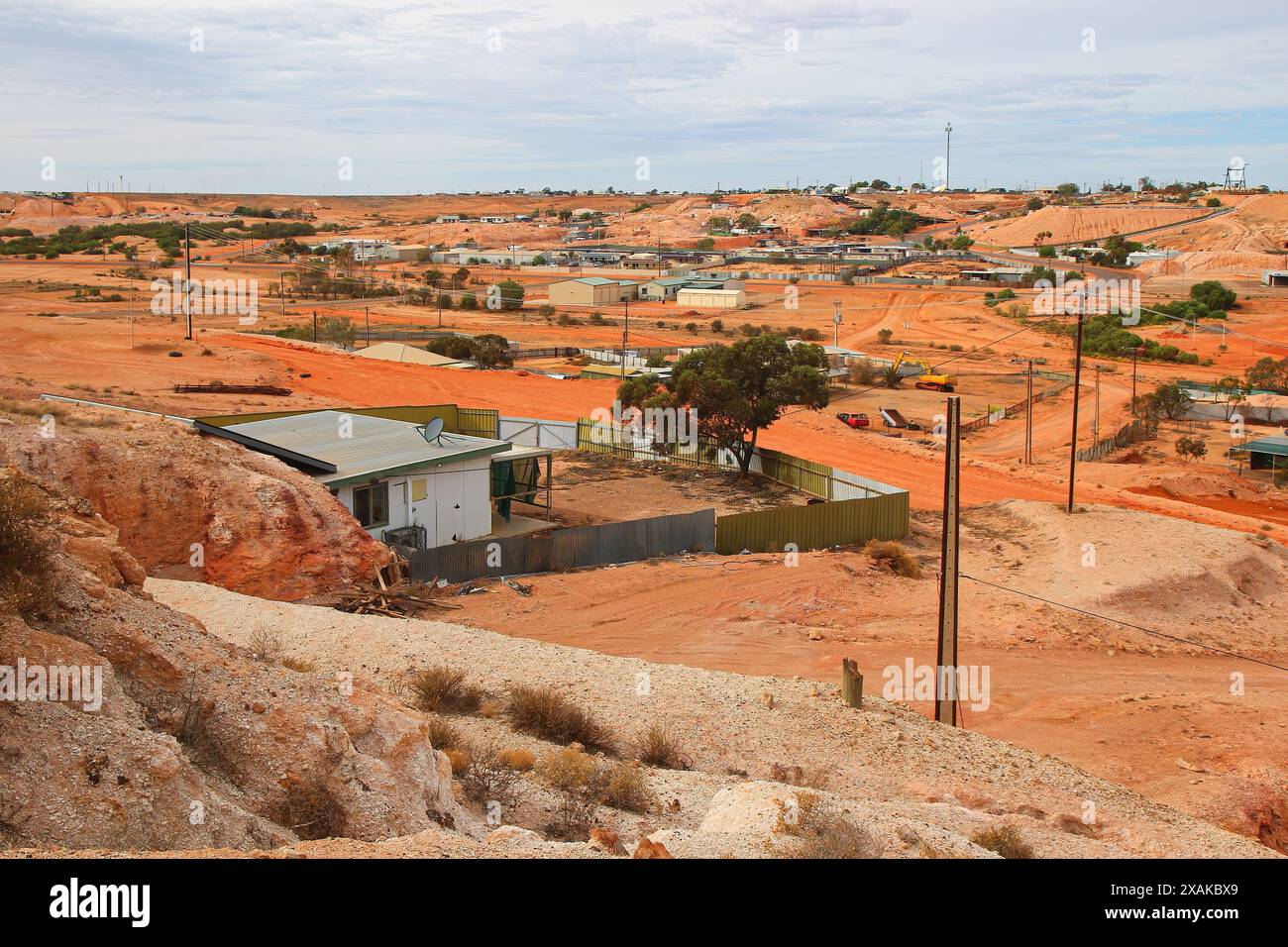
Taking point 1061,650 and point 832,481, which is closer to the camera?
point 1061,650

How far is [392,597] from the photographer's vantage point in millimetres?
21281

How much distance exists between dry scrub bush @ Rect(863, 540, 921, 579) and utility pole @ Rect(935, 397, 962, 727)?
922 cm

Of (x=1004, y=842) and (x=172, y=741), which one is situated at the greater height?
(x=172, y=741)

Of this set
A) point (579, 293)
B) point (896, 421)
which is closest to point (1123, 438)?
point (896, 421)

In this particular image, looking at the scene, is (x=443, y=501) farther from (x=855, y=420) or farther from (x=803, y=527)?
(x=855, y=420)

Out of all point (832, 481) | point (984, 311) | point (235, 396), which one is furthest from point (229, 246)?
point (832, 481)

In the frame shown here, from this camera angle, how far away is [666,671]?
55.5ft

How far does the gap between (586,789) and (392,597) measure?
1108 cm

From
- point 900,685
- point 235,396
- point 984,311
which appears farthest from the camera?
point 984,311

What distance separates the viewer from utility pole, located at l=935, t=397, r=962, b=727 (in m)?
Result: 15.2

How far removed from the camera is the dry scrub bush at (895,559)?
26.5 metres

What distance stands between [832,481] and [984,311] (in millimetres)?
67741

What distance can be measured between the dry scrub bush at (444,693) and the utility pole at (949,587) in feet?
21.4

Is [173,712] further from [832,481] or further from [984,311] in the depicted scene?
[984,311]
